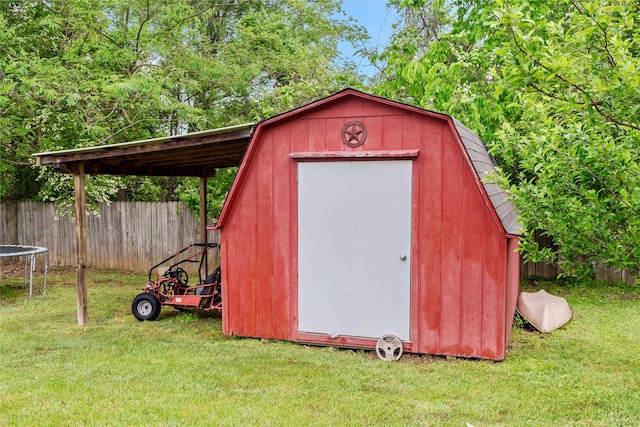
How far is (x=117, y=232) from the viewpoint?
10.9 m

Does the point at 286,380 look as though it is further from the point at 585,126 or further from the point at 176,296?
the point at 585,126

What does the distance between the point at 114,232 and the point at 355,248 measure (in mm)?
7490

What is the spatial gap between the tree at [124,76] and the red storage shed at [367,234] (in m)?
4.22

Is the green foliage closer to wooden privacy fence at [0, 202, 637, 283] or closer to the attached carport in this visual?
the attached carport

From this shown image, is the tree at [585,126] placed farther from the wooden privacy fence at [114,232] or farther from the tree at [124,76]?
the wooden privacy fence at [114,232]

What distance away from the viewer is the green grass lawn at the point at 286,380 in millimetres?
3559

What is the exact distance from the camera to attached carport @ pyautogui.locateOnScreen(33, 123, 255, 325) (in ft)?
18.3

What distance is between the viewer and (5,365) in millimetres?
4645

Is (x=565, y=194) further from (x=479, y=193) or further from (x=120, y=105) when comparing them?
(x=120, y=105)

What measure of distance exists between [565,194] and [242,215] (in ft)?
11.6

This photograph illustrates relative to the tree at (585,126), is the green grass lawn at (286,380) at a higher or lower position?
lower

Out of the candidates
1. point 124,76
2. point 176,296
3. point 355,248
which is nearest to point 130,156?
point 176,296

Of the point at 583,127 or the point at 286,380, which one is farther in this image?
the point at 286,380

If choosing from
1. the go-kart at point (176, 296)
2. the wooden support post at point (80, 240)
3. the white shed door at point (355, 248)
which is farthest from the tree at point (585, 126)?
the wooden support post at point (80, 240)
